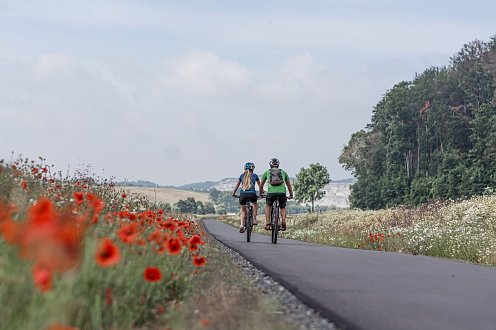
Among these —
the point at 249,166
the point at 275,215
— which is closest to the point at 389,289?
the point at 275,215

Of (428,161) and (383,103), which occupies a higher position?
(383,103)

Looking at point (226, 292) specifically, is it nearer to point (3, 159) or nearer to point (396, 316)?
point (396, 316)

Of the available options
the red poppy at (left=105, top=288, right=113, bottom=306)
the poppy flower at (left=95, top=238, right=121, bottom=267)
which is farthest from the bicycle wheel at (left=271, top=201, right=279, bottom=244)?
the poppy flower at (left=95, top=238, right=121, bottom=267)

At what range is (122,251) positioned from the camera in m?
6.09

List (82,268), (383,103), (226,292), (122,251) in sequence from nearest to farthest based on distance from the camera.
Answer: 1. (82,268)
2. (122,251)
3. (226,292)
4. (383,103)

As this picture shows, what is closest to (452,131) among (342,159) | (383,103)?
(383,103)

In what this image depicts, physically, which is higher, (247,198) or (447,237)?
(247,198)

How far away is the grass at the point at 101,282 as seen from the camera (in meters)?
3.14

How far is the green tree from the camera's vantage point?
105562 mm

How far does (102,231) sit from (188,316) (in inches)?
66.1

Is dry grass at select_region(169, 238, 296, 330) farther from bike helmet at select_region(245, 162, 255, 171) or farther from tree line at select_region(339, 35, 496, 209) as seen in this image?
tree line at select_region(339, 35, 496, 209)

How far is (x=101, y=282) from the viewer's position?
520 cm

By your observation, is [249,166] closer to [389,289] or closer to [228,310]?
[389,289]

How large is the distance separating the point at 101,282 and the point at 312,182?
10267cm
